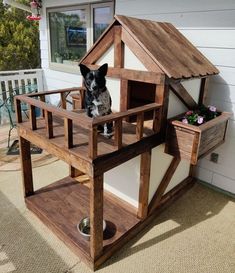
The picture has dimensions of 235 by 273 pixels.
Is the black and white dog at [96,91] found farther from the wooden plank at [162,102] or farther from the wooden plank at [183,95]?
the wooden plank at [183,95]

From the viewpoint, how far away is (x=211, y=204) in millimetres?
2584

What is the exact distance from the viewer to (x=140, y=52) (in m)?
1.87

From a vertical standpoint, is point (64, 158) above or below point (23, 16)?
below

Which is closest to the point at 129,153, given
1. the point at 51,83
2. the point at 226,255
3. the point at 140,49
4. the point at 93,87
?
the point at 93,87

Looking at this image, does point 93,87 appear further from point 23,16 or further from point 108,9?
point 23,16

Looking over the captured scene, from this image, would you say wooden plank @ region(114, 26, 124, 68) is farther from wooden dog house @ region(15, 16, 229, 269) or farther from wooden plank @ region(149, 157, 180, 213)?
wooden plank @ region(149, 157, 180, 213)

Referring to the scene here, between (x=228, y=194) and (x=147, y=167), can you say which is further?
(x=228, y=194)

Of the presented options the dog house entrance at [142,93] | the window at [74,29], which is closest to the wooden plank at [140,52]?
the dog house entrance at [142,93]

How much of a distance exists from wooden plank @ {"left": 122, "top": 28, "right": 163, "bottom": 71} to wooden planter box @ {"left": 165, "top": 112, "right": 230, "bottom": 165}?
44 centimetres

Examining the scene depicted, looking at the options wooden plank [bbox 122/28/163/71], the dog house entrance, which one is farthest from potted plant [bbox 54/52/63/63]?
wooden plank [bbox 122/28/163/71]

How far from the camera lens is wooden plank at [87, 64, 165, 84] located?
182 centimetres

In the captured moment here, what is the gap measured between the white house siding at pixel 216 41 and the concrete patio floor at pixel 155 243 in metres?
0.33

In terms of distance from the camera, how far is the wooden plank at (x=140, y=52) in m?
1.83

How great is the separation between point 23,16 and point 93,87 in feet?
28.2
